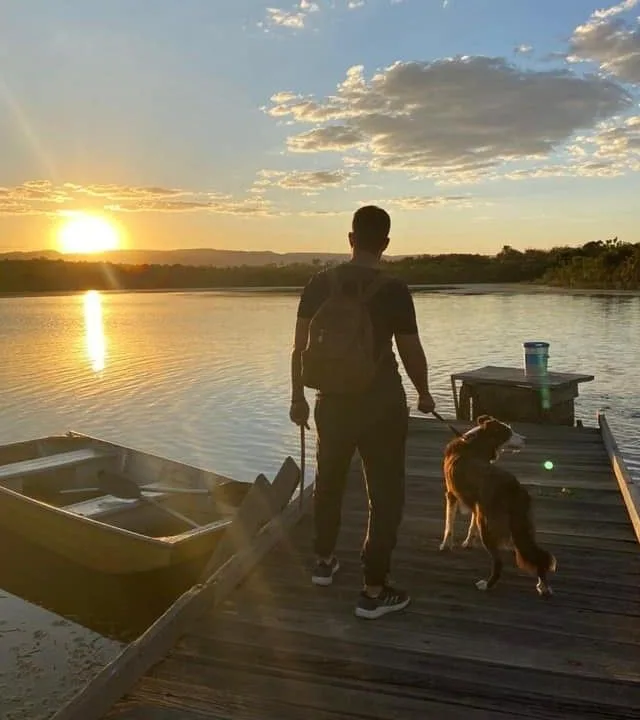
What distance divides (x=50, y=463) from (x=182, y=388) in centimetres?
1187

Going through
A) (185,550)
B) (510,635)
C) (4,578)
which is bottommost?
(4,578)

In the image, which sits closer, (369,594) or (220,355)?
(369,594)

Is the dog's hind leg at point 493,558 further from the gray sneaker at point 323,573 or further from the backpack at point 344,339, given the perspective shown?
the backpack at point 344,339

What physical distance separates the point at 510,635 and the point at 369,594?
900 millimetres

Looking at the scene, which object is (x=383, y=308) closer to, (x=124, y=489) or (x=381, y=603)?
(x=381, y=603)

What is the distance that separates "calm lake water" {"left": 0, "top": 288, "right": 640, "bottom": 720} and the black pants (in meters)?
3.34

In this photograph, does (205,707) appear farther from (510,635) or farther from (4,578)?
(4,578)

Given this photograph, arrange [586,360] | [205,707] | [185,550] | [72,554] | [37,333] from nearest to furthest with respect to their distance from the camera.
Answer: [205,707], [185,550], [72,554], [586,360], [37,333]

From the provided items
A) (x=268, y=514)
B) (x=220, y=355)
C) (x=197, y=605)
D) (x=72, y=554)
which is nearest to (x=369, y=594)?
(x=197, y=605)

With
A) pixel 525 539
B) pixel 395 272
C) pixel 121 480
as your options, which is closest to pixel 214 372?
pixel 121 480

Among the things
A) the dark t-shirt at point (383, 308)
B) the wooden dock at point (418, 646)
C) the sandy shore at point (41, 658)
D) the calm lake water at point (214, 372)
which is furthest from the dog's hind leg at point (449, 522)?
the calm lake water at point (214, 372)

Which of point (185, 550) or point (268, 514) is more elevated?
point (268, 514)

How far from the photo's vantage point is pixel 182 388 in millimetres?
22656

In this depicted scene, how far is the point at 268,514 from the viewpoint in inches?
266
